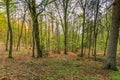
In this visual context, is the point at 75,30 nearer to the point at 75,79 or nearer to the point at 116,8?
the point at 116,8

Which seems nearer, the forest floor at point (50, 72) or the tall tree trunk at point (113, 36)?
the forest floor at point (50, 72)

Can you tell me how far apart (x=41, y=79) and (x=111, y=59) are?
6.41 metres

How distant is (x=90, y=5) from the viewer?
85.1 feet

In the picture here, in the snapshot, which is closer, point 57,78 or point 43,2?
point 57,78

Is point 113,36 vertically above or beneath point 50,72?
above

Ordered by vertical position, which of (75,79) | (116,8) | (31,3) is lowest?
(75,79)

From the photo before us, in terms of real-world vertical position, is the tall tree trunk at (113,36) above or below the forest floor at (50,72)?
above

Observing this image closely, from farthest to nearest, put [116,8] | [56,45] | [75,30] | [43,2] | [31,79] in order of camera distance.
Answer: [75,30] → [56,45] → [43,2] → [116,8] → [31,79]

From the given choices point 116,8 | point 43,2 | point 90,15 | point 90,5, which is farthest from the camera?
point 90,15

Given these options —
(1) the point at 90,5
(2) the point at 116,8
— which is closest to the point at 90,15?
(1) the point at 90,5

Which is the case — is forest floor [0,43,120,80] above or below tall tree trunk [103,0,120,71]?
below

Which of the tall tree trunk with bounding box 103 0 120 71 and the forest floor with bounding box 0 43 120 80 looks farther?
the tall tree trunk with bounding box 103 0 120 71

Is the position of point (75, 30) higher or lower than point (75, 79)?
higher

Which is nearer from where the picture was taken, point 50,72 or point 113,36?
point 50,72
